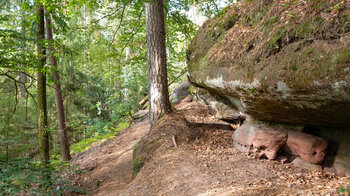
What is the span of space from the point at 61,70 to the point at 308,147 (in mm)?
11269

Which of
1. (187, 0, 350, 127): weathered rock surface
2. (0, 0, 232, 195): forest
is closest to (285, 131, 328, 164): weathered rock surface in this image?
(187, 0, 350, 127): weathered rock surface

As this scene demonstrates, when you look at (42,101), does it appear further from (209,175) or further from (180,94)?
(180,94)

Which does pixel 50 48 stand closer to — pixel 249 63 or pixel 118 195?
pixel 118 195

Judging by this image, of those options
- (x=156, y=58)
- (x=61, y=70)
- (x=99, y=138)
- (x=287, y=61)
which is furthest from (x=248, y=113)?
(x=61, y=70)

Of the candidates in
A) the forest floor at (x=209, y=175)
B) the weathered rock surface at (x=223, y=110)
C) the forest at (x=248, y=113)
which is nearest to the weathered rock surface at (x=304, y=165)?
the forest at (x=248, y=113)

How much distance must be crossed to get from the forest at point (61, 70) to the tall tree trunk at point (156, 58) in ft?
1.99

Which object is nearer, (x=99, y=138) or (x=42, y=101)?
(x=42, y=101)

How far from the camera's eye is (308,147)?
4.16m

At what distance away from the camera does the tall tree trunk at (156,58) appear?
252 inches

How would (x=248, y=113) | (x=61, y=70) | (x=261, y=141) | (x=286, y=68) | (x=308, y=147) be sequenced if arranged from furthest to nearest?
(x=61, y=70)
(x=248, y=113)
(x=261, y=141)
(x=308, y=147)
(x=286, y=68)

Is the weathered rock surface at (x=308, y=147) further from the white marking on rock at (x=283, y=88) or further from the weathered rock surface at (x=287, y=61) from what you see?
the white marking on rock at (x=283, y=88)

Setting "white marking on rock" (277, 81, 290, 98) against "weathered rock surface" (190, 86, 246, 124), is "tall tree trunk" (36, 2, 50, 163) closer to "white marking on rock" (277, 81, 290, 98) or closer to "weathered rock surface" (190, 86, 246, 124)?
"weathered rock surface" (190, 86, 246, 124)

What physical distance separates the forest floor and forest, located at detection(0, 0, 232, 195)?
199 centimetres

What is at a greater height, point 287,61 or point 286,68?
point 287,61
